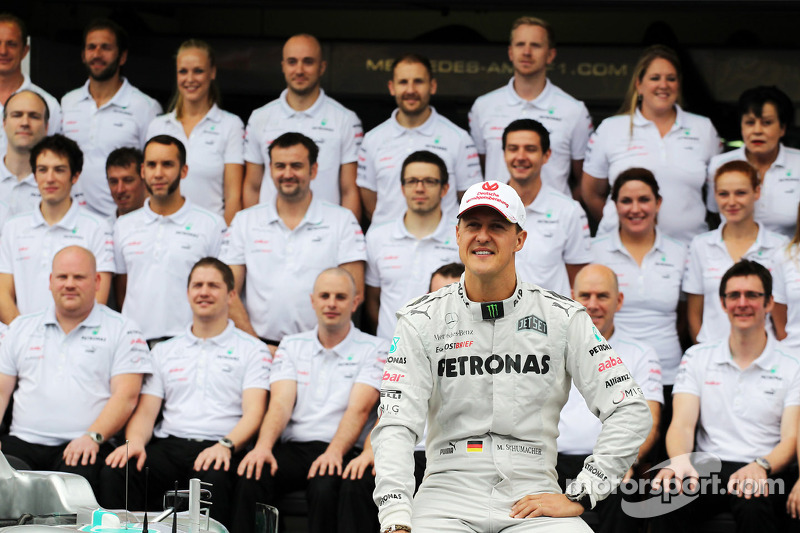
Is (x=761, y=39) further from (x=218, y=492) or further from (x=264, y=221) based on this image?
(x=218, y=492)

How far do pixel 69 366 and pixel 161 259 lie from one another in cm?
87

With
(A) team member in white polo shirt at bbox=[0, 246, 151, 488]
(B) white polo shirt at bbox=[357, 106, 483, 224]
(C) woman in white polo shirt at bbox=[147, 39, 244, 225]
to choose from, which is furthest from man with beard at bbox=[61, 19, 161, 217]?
(B) white polo shirt at bbox=[357, 106, 483, 224]

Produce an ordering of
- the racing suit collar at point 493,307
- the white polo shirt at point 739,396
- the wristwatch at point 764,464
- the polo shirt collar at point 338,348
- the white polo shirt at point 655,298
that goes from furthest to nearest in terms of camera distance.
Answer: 1. the white polo shirt at point 655,298
2. the polo shirt collar at point 338,348
3. the white polo shirt at point 739,396
4. the wristwatch at point 764,464
5. the racing suit collar at point 493,307

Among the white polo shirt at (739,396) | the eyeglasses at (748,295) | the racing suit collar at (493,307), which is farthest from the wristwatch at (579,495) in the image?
the eyeglasses at (748,295)

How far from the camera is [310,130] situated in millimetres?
7059

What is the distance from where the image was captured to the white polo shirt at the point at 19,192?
711cm

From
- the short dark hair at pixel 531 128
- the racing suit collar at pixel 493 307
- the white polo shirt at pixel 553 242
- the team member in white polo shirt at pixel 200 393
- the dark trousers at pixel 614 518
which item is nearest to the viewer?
the racing suit collar at pixel 493 307

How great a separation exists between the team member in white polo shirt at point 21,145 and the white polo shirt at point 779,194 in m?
4.15

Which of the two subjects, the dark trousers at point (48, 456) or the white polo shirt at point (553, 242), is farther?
the white polo shirt at point (553, 242)

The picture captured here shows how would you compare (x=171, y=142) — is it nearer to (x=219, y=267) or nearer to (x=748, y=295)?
(x=219, y=267)

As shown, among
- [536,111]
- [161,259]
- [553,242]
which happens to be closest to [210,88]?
[161,259]

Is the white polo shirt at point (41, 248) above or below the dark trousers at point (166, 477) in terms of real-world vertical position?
above

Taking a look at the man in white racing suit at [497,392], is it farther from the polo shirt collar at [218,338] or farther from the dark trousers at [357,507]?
the polo shirt collar at [218,338]
